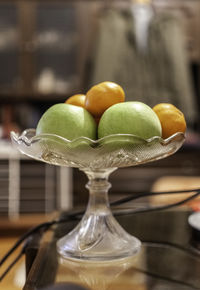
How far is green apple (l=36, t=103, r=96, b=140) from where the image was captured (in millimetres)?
571

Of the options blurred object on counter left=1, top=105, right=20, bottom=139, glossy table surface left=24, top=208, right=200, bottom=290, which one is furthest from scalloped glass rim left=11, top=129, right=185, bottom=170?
blurred object on counter left=1, top=105, right=20, bottom=139

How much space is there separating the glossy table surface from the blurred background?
Result: 2.17 metres

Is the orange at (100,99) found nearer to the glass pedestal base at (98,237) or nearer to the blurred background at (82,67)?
the glass pedestal base at (98,237)

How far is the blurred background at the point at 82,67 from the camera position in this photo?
2.85 metres

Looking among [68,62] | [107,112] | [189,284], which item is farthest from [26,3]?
[189,284]

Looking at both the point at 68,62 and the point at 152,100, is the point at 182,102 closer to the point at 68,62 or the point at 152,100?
the point at 152,100

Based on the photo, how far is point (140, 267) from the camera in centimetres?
52

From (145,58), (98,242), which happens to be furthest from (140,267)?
(145,58)

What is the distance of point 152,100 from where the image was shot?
2998mm

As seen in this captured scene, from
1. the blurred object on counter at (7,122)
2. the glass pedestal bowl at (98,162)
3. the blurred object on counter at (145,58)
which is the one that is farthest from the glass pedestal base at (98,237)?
the blurred object on counter at (7,122)

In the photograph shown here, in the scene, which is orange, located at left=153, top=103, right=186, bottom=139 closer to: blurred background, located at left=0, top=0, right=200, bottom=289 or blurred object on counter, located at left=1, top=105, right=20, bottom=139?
blurred background, located at left=0, top=0, right=200, bottom=289

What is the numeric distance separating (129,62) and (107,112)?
8.21 ft

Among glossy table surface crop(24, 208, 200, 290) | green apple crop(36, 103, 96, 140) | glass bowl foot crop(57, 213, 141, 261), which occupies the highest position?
green apple crop(36, 103, 96, 140)

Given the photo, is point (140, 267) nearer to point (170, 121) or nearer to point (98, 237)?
point (98, 237)
